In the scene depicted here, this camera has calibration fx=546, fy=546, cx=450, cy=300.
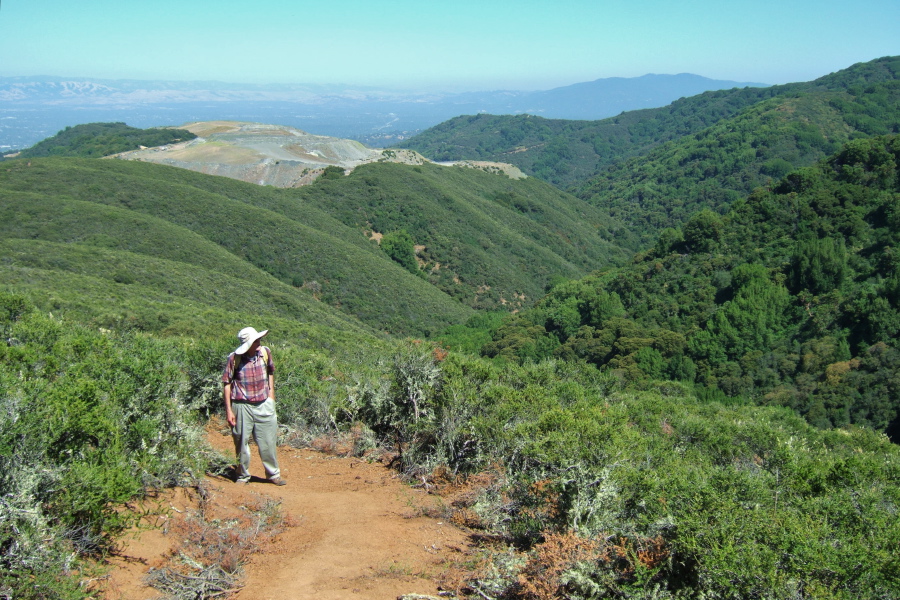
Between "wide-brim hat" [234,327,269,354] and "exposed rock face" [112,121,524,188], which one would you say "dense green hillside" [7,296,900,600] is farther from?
"exposed rock face" [112,121,524,188]

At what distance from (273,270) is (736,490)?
119 ft

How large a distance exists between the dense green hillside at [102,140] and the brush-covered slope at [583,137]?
91.1 metres

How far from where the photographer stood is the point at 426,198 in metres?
57.9

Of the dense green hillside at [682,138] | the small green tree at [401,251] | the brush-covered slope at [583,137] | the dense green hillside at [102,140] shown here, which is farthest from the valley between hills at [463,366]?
the brush-covered slope at [583,137]

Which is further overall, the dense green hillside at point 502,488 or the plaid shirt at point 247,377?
the plaid shirt at point 247,377

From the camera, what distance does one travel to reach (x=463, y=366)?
811 centimetres

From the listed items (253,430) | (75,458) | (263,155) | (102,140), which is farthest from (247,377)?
(102,140)

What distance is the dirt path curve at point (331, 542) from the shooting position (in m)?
3.71

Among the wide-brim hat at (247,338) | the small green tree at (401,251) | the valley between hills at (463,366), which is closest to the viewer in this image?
the valley between hills at (463,366)

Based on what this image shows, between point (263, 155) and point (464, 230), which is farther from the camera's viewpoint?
point (263, 155)

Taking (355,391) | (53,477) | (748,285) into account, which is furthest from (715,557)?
(748,285)

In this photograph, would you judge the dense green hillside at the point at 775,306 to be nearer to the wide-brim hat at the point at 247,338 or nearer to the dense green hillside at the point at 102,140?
the wide-brim hat at the point at 247,338

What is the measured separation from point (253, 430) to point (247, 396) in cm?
39

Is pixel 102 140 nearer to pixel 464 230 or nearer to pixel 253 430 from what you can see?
Result: pixel 464 230
